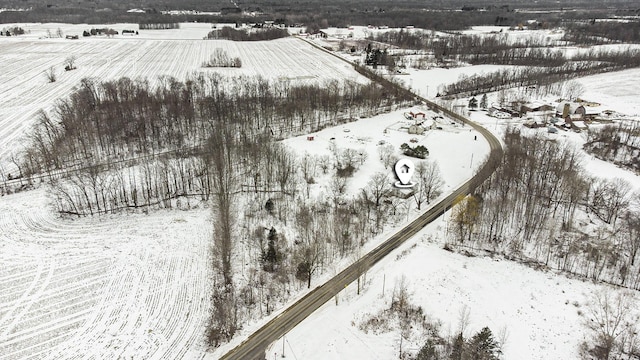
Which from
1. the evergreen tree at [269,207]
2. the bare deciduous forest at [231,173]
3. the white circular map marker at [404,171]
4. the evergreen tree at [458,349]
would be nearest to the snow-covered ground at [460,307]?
the evergreen tree at [458,349]

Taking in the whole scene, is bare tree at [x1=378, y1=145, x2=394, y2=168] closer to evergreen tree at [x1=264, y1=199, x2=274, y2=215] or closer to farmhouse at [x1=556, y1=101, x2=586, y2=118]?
evergreen tree at [x1=264, y1=199, x2=274, y2=215]

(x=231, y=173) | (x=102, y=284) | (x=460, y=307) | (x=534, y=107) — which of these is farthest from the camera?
(x=534, y=107)

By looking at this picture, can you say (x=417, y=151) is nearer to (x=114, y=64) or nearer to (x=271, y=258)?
(x=271, y=258)

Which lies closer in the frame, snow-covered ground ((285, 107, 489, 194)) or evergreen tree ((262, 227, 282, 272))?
evergreen tree ((262, 227, 282, 272))

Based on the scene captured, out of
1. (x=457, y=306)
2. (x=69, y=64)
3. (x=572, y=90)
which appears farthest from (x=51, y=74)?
(x=572, y=90)

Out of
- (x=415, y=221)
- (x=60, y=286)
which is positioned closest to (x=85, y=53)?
(x=60, y=286)

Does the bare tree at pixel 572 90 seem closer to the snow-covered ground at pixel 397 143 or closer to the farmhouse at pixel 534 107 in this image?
the farmhouse at pixel 534 107

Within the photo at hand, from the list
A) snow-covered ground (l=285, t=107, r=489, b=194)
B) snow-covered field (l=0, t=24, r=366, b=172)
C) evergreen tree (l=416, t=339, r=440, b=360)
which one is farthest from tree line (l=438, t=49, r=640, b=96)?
evergreen tree (l=416, t=339, r=440, b=360)
